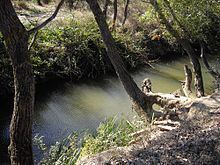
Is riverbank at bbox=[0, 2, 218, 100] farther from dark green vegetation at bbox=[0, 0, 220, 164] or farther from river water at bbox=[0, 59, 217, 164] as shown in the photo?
river water at bbox=[0, 59, 217, 164]

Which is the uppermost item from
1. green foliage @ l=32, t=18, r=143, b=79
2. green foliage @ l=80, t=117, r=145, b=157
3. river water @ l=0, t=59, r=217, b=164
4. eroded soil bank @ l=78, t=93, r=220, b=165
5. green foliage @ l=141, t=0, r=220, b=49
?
green foliage @ l=141, t=0, r=220, b=49

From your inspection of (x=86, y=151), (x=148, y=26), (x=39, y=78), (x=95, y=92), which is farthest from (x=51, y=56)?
(x=86, y=151)

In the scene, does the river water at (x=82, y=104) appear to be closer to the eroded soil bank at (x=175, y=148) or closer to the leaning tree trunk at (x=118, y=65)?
the leaning tree trunk at (x=118, y=65)

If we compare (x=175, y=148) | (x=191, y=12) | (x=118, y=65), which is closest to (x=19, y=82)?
(x=175, y=148)

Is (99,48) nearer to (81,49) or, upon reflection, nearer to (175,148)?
(81,49)

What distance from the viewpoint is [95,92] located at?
14828mm

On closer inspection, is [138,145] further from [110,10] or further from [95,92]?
[110,10]

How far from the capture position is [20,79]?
597 cm

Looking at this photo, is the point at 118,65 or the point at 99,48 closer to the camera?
the point at 118,65

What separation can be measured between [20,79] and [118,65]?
174 inches

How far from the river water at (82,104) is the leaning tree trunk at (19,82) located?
3760mm

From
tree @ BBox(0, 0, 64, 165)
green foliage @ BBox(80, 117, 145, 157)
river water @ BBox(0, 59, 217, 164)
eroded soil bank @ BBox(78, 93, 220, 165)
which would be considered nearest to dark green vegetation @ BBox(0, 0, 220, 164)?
tree @ BBox(0, 0, 64, 165)

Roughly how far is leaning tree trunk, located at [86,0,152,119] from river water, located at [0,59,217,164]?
724 mm

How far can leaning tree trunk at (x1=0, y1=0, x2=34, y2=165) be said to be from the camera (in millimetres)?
5719
